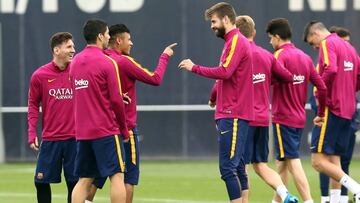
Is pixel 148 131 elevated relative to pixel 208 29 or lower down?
lower down

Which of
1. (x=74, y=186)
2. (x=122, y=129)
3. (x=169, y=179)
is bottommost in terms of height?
(x=169, y=179)

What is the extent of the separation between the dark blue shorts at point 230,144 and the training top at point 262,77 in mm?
751

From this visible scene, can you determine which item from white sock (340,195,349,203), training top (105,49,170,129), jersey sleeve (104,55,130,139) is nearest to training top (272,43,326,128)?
white sock (340,195,349,203)

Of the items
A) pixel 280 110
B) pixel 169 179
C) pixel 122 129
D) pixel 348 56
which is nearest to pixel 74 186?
pixel 122 129

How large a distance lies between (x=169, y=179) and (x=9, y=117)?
4515 mm

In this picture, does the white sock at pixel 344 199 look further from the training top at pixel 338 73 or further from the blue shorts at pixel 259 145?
the blue shorts at pixel 259 145

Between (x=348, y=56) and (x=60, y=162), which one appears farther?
(x=348, y=56)

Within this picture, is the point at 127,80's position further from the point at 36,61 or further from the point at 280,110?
the point at 36,61

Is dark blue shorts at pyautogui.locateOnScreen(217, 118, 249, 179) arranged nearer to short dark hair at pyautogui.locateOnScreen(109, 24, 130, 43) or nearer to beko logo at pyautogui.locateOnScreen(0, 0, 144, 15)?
short dark hair at pyautogui.locateOnScreen(109, 24, 130, 43)

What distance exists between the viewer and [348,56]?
12.8 m

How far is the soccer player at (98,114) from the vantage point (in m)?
10.5

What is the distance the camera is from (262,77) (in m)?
11.9

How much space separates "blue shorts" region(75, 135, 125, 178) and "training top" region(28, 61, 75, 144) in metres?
0.90

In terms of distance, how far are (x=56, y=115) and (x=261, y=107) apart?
220cm
